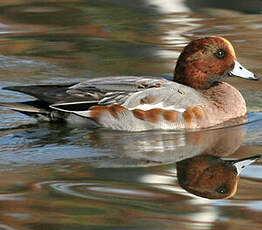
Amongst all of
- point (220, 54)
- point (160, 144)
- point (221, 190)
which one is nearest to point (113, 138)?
point (160, 144)

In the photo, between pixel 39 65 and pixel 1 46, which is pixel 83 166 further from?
pixel 1 46

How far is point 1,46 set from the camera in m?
11.6

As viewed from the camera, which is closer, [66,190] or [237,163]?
[66,190]

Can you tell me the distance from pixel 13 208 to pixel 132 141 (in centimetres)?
210

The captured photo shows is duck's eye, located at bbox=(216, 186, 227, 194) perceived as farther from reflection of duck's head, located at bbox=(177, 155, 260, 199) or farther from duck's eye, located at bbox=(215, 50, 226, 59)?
duck's eye, located at bbox=(215, 50, 226, 59)

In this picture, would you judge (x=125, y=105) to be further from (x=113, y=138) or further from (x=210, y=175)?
(x=210, y=175)

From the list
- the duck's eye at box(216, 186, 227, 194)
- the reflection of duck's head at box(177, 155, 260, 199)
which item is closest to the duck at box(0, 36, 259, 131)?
the reflection of duck's head at box(177, 155, 260, 199)

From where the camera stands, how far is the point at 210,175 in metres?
6.57

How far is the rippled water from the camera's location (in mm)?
5715

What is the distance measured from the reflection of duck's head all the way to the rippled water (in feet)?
0.19

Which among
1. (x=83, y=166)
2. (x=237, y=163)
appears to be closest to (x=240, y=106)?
(x=237, y=163)

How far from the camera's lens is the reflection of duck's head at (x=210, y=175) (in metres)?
6.20

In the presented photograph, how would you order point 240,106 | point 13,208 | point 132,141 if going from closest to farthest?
point 13,208 < point 132,141 < point 240,106

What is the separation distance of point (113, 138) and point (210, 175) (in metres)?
1.48
